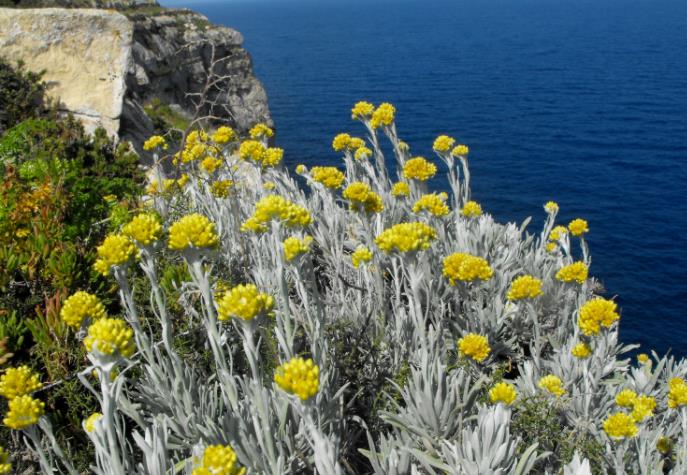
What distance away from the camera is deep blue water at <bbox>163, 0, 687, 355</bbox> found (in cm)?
1817

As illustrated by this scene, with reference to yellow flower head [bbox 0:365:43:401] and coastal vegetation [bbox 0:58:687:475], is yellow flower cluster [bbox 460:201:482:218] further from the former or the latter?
yellow flower head [bbox 0:365:43:401]

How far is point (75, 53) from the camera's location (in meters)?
8.27

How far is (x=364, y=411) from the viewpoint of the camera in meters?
2.65

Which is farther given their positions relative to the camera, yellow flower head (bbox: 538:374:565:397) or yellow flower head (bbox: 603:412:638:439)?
yellow flower head (bbox: 538:374:565:397)

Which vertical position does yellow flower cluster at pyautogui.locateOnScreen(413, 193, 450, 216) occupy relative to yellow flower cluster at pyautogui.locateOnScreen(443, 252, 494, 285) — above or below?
above

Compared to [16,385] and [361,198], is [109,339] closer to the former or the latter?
[16,385]

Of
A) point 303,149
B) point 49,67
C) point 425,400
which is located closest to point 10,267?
point 425,400

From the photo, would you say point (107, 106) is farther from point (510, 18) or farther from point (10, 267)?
point (510, 18)

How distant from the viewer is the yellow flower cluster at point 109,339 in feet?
5.45

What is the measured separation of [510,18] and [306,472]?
309ft

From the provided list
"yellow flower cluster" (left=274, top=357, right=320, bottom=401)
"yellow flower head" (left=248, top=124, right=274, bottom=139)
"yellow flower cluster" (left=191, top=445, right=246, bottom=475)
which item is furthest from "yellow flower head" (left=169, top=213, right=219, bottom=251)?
"yellow flower head" (left=248, top=124, right=274, bottom=139)

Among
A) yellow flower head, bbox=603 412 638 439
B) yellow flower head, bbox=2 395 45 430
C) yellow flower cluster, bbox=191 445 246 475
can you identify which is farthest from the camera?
yellow flower head, bbox=603 412 638 439

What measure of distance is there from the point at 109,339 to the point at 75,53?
8140 millimetres

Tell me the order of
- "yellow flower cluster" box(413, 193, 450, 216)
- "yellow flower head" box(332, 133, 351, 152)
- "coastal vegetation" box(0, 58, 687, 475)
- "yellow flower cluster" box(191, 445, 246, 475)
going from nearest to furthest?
"yellow flower cluster" box(191, 445, 246, 475), "coastal vegetation" box(0, 58, 687, 475), "yellow flower cluster" box(413, 193, 450, 216), "yellow flower head" box(332, 133, 351, 152)
